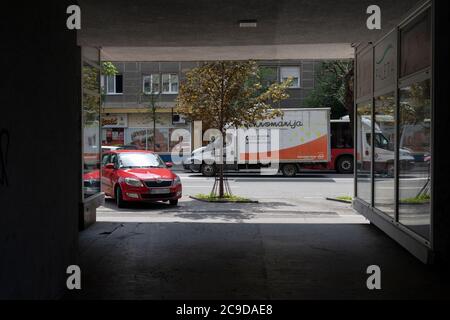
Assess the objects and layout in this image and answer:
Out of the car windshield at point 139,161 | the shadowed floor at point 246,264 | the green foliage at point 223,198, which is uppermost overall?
the car windshield at point 139,161

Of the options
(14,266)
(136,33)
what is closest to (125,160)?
(136,33)

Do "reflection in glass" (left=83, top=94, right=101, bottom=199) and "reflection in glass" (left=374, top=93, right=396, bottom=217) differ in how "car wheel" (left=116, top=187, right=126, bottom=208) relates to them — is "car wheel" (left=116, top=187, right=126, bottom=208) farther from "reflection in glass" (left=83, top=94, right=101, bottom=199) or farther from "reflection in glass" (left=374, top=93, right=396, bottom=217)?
"reflection in glass" (left=374, top=93, right=396, bottom=217)

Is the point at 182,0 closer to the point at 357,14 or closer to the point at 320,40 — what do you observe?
the point at 357,14

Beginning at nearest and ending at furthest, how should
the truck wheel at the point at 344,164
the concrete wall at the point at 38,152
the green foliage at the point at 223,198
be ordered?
the concrete wall at the point at 38,152 → the green foliage at the point at 223,198 → the truck wheel at the point at 344,164

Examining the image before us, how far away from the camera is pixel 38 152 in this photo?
4.93m

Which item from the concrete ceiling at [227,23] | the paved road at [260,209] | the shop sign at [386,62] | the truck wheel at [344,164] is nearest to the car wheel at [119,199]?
the paved road at [260,209]

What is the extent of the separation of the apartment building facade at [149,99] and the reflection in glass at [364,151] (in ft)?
83.2

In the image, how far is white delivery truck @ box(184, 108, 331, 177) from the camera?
27391 millimetres

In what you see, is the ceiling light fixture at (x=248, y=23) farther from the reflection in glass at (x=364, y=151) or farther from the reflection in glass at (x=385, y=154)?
the reflection in glass at (x=364, y=151)

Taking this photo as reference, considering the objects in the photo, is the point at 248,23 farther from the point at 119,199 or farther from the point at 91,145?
the point at 119,199

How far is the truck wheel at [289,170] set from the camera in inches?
1084

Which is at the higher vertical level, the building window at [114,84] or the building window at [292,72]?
the building window at [292,72]

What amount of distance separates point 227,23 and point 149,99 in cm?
2774

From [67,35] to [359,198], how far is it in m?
7.96
